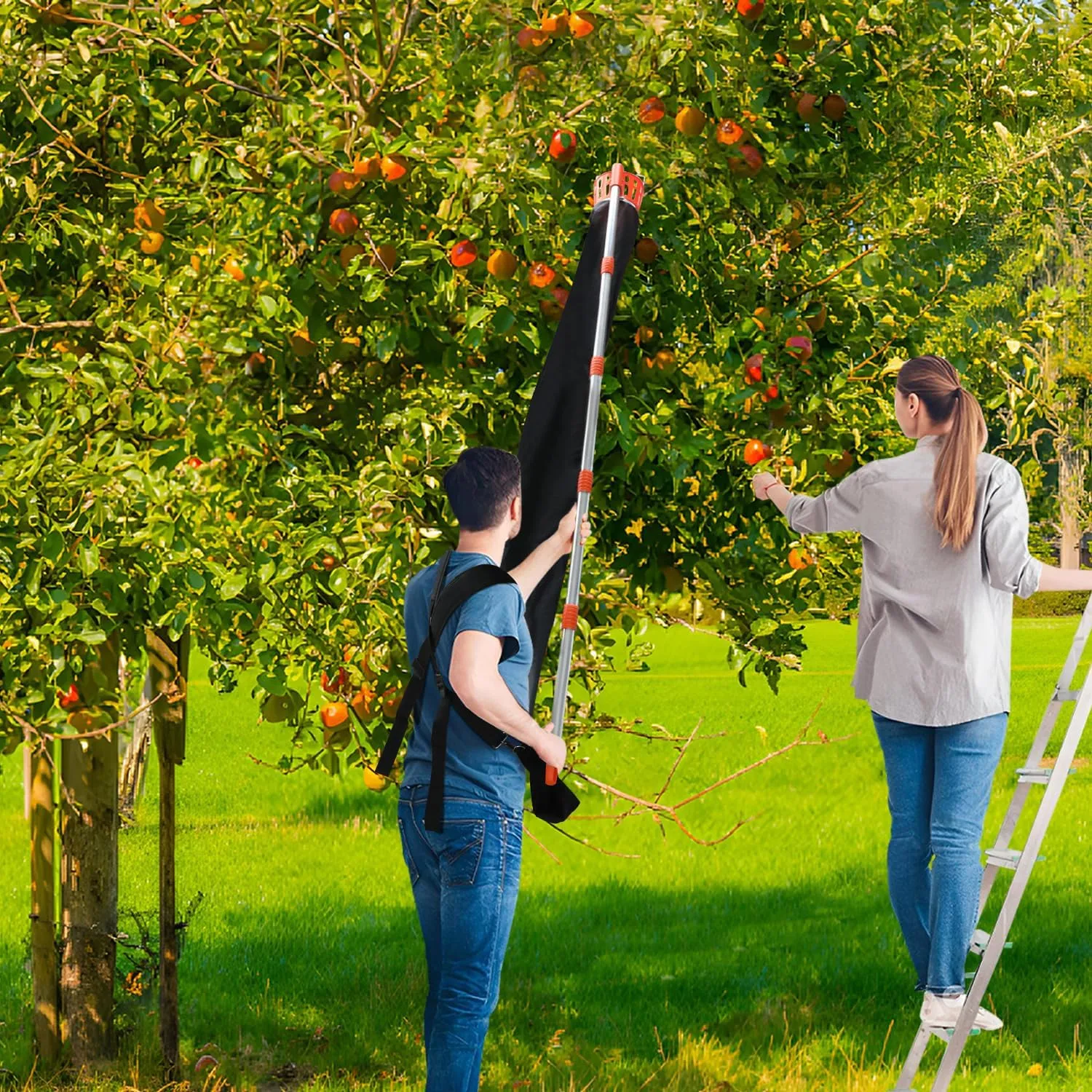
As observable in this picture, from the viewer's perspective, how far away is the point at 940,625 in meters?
4.27

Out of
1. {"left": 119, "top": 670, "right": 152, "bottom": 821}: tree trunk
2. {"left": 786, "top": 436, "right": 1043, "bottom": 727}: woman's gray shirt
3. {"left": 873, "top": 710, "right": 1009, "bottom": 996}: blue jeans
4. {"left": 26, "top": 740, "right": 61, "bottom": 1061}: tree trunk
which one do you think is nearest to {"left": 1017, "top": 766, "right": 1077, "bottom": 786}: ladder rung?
{"left": 873, "top": 710, "right": 1009, "bottom": 996}: blue jeans

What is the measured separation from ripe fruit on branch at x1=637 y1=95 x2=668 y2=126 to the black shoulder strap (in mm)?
1482

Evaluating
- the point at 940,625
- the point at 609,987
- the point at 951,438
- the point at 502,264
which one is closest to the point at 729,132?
the point at 502,264

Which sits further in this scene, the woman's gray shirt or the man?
the woman's gray shirt

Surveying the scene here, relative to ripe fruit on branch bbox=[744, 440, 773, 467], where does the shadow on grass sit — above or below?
below

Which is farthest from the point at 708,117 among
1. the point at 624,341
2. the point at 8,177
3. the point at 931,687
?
the point at 8,177

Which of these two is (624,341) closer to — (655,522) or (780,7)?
(655,522)

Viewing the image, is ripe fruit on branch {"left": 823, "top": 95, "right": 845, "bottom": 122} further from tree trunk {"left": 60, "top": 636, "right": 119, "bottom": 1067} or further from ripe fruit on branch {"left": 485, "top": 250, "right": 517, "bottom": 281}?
tree trunk {"left": 60, "top": 636, "right": 119, "bottom": 1067}

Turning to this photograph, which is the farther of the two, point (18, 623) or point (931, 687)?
point (18, 623)

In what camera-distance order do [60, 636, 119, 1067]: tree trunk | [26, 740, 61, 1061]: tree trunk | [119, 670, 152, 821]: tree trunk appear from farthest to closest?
[119, 670, 152, 821]: tree trunk
[60, 636, 119, 1067]: tree trunk
[26, 740, 61, 1061]: tree trunk

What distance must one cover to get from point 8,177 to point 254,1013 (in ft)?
17.8

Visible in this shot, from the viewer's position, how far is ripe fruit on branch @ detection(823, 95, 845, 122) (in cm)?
465

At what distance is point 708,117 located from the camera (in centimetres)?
444

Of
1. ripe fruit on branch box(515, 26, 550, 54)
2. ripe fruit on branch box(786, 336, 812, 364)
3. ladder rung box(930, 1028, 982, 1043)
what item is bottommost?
ladder rung box(930, 1028, 982, 1043)
